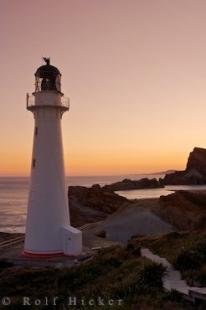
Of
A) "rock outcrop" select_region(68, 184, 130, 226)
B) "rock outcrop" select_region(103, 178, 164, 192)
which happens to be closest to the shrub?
"rock outcrop" select_region(68, 184, 130, 226)

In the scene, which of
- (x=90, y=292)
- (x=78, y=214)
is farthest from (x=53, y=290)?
(x=78, y=214)

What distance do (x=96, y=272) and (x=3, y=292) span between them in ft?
9.14

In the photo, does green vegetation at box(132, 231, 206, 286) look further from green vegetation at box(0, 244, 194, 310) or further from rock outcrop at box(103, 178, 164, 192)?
rock outcrop at box(103, 178, 164, 192)

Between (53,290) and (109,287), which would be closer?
(109,287)

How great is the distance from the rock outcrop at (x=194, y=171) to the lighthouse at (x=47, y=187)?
132 metres

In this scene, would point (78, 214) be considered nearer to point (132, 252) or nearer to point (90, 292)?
point (132, 252)

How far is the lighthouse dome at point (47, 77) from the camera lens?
65.1ft

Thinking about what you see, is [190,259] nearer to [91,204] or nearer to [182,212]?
[182,212]

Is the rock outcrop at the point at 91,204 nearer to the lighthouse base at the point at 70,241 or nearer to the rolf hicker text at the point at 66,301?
the lighthouse base at the point at 70,241

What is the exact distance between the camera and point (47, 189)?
1928cm

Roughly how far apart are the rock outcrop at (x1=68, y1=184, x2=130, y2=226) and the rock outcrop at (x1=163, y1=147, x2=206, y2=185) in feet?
327

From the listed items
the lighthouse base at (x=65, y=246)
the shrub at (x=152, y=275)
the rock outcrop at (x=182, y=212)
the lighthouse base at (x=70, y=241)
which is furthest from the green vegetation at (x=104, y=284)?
the rock outcrop at (x=182, y=212)

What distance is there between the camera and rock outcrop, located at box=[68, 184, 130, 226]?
142 feet

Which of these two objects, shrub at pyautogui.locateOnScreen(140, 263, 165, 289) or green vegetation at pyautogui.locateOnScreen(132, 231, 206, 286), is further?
green vegetation at pyautogui.locateOnScreen(132, 231, 206, 286)
